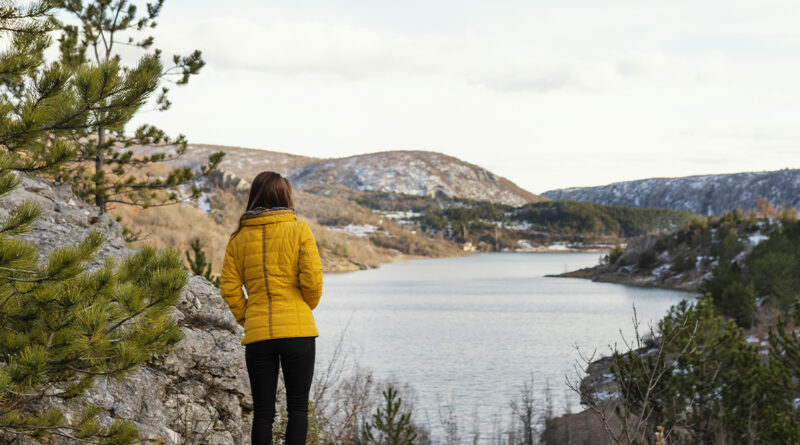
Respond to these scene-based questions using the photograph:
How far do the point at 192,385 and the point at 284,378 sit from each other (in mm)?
2071

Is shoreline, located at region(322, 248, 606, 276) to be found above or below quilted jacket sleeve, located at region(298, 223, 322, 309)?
below

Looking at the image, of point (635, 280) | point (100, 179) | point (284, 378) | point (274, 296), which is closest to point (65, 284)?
point (274, 296)

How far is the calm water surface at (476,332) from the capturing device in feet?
65.2

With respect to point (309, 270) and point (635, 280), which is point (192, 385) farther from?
point (635, 280)

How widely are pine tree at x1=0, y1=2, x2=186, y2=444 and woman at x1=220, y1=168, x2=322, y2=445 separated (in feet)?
1.48

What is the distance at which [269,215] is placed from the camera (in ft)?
13.8

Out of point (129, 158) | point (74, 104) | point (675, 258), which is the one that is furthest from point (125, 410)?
point (675, 258)

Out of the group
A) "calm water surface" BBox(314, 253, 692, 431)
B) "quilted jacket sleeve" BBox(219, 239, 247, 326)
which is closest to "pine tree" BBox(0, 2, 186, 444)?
"quilted jacket sleeve" BBox(219, 239, 247, 326)

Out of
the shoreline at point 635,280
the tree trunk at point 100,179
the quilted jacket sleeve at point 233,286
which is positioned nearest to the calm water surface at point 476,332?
the shoreline at point 635,280

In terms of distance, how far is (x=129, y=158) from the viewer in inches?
573

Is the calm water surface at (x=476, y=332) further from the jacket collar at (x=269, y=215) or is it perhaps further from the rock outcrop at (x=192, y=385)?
the jacket collar at (x=269, y=215)

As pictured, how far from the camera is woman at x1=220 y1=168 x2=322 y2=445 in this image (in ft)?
13.5

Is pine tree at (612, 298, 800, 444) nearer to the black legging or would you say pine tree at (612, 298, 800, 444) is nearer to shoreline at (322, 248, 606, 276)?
the black legging

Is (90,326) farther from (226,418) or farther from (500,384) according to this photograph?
(500,384)
